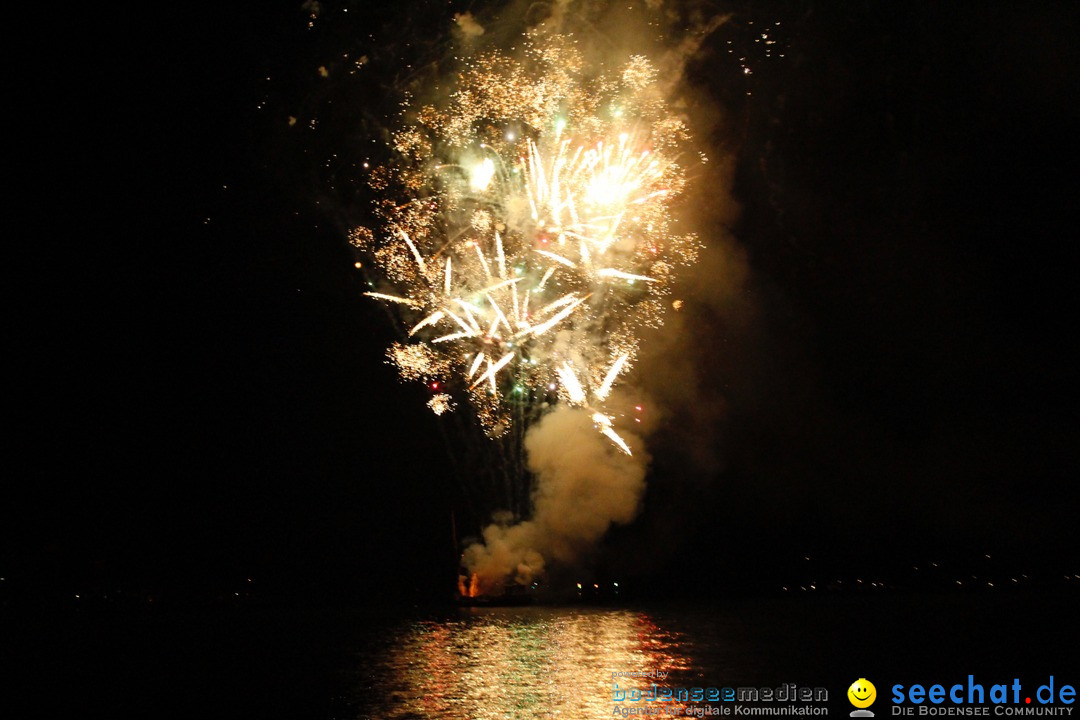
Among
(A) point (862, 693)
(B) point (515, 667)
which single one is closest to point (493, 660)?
(B) point (515, 667)

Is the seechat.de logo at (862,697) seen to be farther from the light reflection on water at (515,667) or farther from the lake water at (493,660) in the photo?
the light reflection on water at (515,667)

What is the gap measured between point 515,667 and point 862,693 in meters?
7.98

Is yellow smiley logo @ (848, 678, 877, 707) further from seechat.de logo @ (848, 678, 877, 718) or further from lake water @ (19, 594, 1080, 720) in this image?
lake water @ (19, 594, 1080, 720)

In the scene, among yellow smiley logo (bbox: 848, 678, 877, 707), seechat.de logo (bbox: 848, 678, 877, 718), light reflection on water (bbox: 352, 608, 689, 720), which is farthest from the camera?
light reflection on water (bbox: 352, 608, 689, 720)

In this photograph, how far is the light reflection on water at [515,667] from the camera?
13.5 m

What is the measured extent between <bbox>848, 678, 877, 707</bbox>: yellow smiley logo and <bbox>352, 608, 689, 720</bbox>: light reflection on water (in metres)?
3.53

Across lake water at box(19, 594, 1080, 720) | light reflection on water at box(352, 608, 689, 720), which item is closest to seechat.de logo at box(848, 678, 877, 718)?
lake water at box(19, 594, 1080, 720)

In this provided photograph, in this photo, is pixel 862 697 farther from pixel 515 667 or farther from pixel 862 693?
pixel 515 667

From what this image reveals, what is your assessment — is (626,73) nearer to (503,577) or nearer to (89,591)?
(503,577)

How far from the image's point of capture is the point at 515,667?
18.4 m

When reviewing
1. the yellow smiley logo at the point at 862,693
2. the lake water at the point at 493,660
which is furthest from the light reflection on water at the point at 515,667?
the yellow smiley logo at the point at 862,693

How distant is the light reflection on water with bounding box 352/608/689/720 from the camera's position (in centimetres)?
1355

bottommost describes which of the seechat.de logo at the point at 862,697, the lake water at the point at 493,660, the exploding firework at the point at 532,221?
the lake water at the point at 493,660

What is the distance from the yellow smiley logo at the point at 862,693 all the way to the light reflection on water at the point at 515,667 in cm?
353
